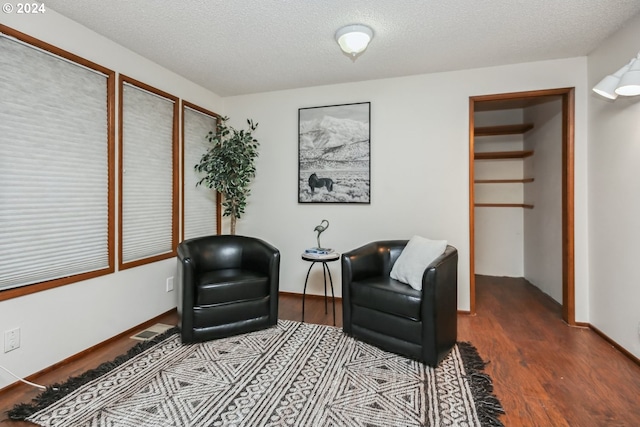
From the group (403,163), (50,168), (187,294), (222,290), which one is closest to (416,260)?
(403,163)

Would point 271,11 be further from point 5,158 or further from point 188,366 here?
point 188,366

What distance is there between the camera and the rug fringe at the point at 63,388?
67.8 inches

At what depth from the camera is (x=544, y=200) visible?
4004 mm

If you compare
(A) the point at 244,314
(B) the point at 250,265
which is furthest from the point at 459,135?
(A) the point at 244,314

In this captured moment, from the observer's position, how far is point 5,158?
1.98 m

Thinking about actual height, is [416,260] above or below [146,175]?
below

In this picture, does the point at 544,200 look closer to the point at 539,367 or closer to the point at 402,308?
the point at 539,367

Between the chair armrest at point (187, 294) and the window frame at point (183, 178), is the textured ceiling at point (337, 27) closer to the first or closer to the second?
the window frame at point (183, 178)

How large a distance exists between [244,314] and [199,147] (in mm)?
2084

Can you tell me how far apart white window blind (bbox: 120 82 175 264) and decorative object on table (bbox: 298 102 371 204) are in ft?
4.77

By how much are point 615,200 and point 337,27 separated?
257 cm

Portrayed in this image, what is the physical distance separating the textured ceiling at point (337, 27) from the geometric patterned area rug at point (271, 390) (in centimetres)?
245

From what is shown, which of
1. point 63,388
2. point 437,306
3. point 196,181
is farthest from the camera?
point 196,181

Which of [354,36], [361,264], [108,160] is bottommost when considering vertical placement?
[361,264]
